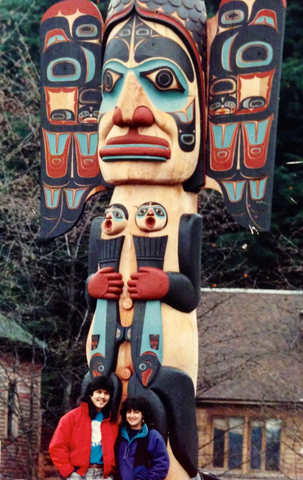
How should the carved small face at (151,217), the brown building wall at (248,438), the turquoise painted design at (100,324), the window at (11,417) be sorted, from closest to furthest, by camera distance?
the turquoise painted design at (100,324), the carved small face at (151,217), the brown building wall at (248,438), the window at (11,417)

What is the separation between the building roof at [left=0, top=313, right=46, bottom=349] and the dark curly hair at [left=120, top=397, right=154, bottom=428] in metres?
6.87

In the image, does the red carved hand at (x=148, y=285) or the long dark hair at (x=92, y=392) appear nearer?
the long dark hair at (x=92, y=392)

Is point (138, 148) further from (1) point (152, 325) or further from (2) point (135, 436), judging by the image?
(2) point (135, 436)

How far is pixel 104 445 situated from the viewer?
7.28 meters

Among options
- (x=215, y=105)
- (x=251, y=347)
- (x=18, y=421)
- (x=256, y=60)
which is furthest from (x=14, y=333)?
(x=256, y=60)

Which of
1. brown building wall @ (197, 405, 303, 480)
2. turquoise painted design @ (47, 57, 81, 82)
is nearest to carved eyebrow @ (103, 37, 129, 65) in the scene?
turquoise painted design @ (47, 57, 81, 82)

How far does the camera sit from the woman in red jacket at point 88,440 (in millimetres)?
7191

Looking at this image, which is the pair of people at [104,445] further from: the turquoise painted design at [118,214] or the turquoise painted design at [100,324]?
the turquoise painted design at [118,214]

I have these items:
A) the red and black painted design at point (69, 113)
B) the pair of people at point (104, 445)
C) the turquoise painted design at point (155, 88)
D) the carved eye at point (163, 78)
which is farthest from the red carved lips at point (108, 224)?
the pair of people at point (104, 445)

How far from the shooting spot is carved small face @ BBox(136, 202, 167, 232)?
8.12 meters

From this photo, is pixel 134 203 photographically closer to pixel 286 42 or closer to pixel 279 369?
pixel 279 369

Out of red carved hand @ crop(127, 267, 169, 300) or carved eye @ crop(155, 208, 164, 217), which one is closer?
red carved hand @ crop(127, 267, 169, 300)

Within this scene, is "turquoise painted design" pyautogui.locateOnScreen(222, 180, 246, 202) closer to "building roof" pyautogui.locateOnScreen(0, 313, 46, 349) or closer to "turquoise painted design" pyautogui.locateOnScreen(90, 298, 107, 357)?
"turquoise painted design" pyautogui.locateOnScreen(90, 298, 107, 357)

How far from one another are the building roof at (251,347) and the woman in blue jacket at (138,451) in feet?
21.9
